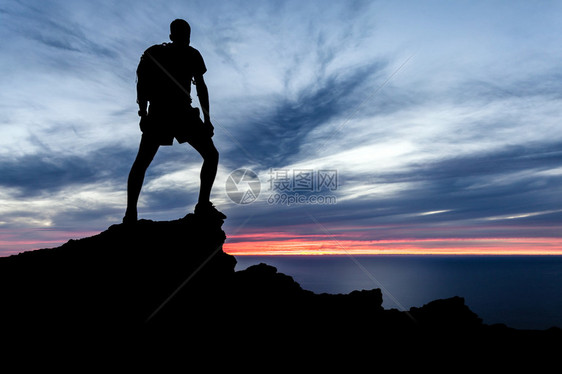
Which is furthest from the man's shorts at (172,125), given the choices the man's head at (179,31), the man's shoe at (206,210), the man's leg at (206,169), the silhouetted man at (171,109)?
the man's head at (179,31)

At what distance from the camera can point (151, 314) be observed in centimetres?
580

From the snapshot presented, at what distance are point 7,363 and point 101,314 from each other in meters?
1.29

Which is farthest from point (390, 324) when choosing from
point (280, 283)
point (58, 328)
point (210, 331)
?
point (58, 328)

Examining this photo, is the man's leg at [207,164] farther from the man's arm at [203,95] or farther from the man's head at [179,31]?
the man's head at [179,31]

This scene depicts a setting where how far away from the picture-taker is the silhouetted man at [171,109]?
24.2 feet

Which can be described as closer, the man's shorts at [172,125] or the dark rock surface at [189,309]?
the dark rock surface at [189,309]

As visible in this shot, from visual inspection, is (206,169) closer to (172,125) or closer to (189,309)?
(172,125)

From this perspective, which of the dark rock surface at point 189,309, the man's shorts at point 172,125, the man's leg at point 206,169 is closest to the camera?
the dark rock surface at point 189,309

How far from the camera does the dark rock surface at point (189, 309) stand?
543cm

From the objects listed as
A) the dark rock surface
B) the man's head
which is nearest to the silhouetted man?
the man's head

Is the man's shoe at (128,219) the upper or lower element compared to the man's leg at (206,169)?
lower

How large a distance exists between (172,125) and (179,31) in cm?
246

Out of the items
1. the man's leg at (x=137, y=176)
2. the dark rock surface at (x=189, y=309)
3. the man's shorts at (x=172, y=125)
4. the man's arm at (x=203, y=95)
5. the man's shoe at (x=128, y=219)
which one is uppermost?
the man's arm at (x=203, y=95)

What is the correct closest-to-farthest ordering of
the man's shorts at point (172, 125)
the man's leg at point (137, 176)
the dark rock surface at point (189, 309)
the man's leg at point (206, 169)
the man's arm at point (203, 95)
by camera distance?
the dark rock surface at point (189, 309)
the man's leg at point (137, 176)
the man's shorts at point (172, 125)
the man's leg at point (206, 169)
the man's arm at point (203, 95)
